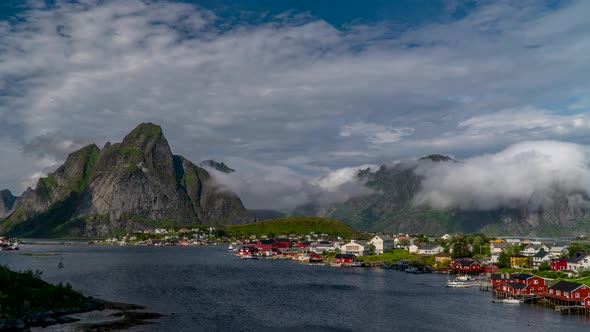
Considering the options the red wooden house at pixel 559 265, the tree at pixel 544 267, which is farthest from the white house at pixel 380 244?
the red wooden house at pixel 559 265

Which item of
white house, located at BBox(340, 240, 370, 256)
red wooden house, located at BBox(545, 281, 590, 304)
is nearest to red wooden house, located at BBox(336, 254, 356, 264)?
white house, located at BBox(340, 240, 370, 256)

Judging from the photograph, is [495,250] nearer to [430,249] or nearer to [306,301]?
[430,249]

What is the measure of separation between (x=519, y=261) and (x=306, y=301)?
6990 centimetres

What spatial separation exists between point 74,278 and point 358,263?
258 feet

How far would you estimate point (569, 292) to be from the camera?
75000mm

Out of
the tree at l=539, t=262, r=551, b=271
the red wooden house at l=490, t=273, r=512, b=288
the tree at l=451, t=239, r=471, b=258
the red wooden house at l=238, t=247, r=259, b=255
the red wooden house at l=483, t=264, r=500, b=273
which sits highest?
the tree at l=451, t=239, r=471, b=258

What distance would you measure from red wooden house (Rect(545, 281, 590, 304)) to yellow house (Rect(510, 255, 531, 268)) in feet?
146

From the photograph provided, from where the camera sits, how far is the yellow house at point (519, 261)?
403ft

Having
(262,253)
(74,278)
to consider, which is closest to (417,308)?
(74,278)

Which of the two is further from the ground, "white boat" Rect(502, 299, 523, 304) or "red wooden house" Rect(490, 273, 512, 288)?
"red wooden house" Rect(490, 273, 512, 288)

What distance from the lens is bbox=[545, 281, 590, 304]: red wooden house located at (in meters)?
73.5

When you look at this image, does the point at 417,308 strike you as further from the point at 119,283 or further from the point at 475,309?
the point at 119,283

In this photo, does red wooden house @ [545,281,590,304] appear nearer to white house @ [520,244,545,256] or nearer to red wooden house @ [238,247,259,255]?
white house @ [520,244,545,256]

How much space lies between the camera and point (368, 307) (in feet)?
244
